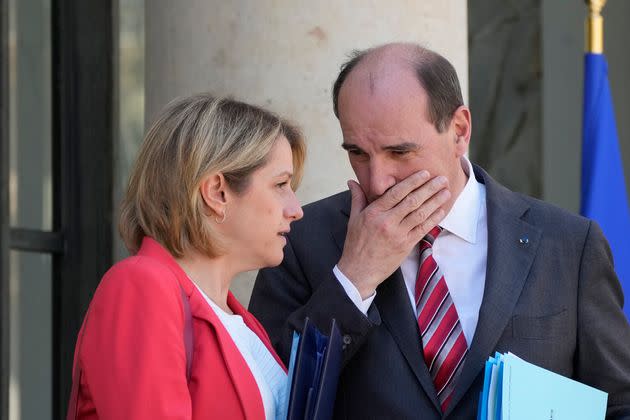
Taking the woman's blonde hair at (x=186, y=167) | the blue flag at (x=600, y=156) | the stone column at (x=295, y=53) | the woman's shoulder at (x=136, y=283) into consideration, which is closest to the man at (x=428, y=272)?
the woman's blonde hair at (x=186, y=167)

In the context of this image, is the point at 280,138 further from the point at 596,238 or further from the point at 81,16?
the point at 81,16

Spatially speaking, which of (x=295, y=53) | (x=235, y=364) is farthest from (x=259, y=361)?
(x=295, y=53)

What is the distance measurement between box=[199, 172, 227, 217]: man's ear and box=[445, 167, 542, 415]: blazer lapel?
76cm

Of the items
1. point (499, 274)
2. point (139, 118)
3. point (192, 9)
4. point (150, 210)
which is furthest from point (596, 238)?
point (139, 118)

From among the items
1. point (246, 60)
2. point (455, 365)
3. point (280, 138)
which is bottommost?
point (455, 365)

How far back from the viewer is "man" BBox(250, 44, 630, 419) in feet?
11.2

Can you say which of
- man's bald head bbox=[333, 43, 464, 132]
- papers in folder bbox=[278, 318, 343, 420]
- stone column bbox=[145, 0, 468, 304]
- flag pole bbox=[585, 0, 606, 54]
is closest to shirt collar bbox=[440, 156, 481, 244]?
man's bald head bbox=[333, 43, 464, 132]

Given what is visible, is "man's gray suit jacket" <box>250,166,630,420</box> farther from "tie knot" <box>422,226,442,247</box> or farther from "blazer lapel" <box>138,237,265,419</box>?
"blazer lapel" <box>138,237,265,419</box>

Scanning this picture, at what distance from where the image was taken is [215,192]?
10.4ft

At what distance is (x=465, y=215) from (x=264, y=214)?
73 centimetres

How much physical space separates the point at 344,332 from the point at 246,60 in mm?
1469

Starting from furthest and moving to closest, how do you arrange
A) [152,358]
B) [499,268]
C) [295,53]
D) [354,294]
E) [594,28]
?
1. [594,28]
2. [295,53]
3. [499,268]
4. [354,294]
5. [152,358]

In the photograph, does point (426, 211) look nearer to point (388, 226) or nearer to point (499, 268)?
point (388, 226)

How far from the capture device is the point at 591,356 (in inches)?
140
